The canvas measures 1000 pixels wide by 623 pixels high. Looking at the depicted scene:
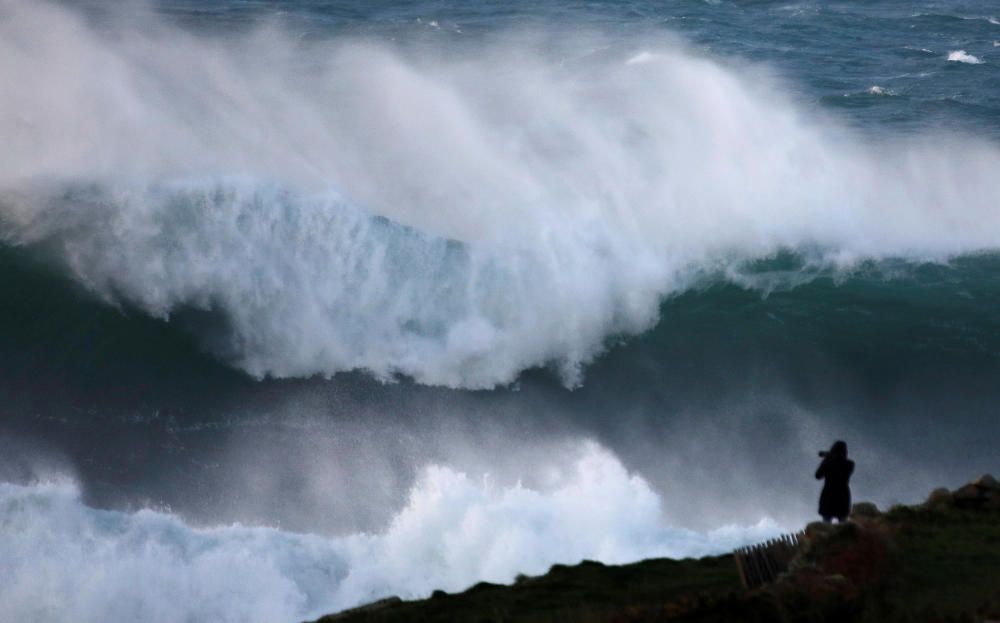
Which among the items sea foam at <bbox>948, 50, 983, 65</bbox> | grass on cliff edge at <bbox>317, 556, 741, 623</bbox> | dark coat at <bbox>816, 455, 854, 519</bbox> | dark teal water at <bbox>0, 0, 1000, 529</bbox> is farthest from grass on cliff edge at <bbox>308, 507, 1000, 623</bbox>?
sea foam at <bbox>948, 50, 983, 65</bbox>

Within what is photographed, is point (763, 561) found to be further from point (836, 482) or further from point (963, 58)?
point (963, 58)

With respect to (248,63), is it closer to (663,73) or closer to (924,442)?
(663,73)

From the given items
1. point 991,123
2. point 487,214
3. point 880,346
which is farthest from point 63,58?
A: point 991,123

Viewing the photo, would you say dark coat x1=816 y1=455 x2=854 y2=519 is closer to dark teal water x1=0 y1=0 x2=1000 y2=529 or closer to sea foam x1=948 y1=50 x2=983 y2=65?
dark teal water x1=0 y1=0 x2=1000 y2=529

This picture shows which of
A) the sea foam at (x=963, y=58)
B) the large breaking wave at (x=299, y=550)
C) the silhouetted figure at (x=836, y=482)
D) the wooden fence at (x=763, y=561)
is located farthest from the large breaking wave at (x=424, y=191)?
the wooden fence at (x=763, y=561)

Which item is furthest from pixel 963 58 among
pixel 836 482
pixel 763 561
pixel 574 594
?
pixel 574 594
